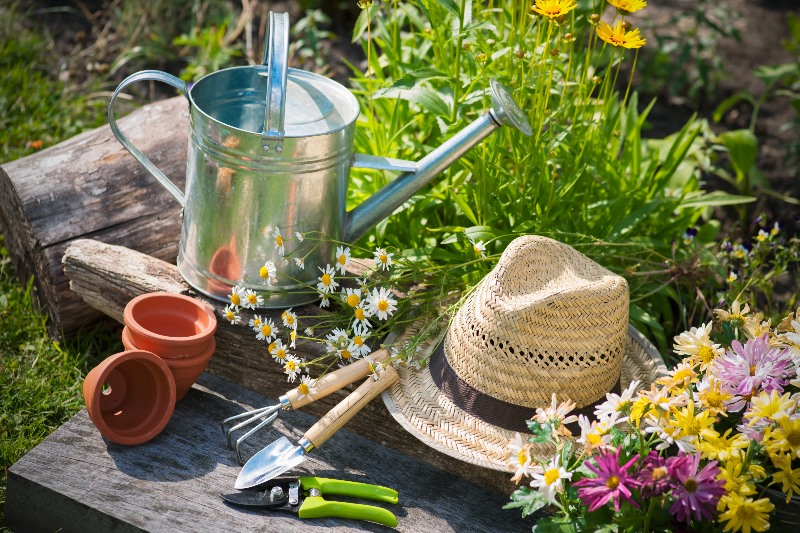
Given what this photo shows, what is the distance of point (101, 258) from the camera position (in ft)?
7.41

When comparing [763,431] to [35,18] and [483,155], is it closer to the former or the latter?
[483,155]

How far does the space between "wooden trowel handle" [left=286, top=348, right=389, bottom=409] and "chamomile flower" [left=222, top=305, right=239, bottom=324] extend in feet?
0.81

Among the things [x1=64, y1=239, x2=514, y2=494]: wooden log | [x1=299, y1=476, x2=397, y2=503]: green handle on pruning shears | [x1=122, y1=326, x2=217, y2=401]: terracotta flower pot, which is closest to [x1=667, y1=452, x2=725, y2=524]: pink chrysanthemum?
[x1=64, y1=239, x2=514, y2=494]: wooden log

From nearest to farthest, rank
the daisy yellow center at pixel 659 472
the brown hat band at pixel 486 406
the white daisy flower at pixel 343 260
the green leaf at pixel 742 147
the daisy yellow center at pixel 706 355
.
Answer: the daisy yellow center at pixel 659 472 → the daisy yellow center at pixel 706 355 → the brown hat band at pixel 486 406 → the white daisy flower at pixel 343 260 → the green leaf at pixel 742 147

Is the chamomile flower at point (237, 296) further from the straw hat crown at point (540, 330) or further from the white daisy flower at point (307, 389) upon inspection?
the straw hat crown at point (540, 330)

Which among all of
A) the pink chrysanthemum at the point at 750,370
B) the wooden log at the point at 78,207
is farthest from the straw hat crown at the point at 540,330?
the wooden log at the point at 78,207

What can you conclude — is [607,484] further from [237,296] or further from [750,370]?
[237,296]

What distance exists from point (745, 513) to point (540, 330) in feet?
1.67

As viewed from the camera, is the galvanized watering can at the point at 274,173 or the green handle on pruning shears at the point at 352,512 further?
the galvanized watering can at the point at 274,173

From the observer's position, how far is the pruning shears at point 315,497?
70.4 inches

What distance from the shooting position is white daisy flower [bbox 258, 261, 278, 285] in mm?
1986

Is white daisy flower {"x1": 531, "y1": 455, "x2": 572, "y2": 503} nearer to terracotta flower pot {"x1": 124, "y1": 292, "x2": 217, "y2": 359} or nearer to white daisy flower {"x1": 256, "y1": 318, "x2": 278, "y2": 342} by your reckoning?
white daisy flower {"x1": 256, "y1": 318, "x2": 278, "y2": 342}

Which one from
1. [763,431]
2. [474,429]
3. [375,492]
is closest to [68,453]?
[375,492]

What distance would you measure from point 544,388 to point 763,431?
1.43 feet
